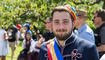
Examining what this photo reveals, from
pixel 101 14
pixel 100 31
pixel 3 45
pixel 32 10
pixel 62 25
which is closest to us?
pixel 62 25

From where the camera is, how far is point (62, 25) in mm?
2633

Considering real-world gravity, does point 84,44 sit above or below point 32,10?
below

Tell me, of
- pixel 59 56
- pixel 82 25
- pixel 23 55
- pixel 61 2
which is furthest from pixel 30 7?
pixel 59 56

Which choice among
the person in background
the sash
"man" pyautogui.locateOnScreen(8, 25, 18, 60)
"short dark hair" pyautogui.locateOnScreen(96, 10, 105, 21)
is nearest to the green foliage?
the person in background

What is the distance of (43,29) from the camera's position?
28.0 ft

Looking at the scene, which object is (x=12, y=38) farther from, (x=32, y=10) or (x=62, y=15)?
(x=62, y=15)

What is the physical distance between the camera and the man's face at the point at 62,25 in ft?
8.61

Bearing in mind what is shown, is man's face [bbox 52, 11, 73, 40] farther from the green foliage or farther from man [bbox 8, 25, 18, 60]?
man [bbox 8, 25, 18, 60]

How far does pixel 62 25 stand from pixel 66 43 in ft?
0.70

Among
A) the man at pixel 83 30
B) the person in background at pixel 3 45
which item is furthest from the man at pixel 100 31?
the person in background at pixel 3 45

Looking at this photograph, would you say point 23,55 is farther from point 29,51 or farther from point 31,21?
point 31,21

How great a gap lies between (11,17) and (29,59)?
151 cm

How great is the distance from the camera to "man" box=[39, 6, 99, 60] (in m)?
2.65

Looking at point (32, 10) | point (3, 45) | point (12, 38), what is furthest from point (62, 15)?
point (12, 38)
